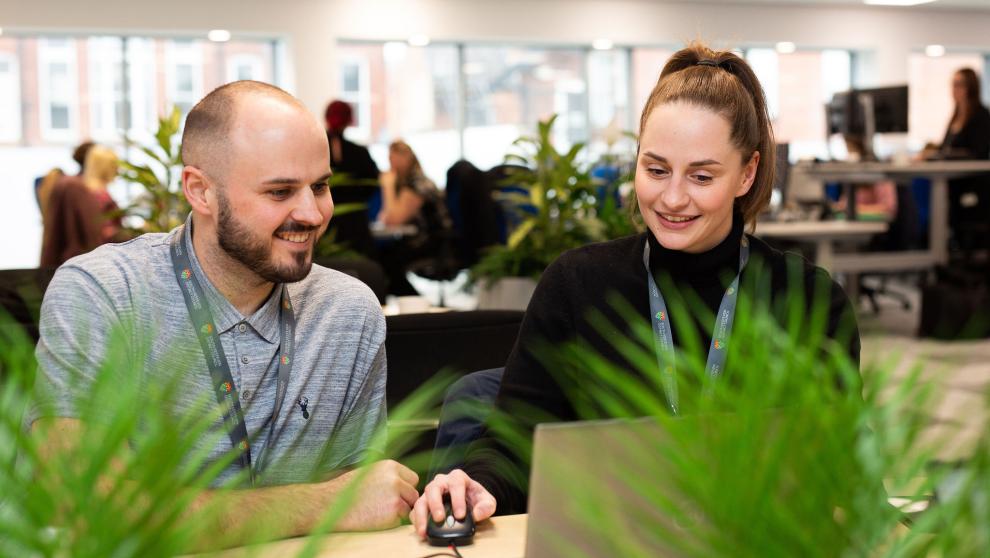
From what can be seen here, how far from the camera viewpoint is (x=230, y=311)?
1557 millimetres

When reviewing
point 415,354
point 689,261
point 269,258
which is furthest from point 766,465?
point 415,354

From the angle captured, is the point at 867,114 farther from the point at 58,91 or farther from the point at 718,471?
the point at 58,91

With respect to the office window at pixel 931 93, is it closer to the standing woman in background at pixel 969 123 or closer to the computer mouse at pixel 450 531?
the standing woman in background at pixel 969 123

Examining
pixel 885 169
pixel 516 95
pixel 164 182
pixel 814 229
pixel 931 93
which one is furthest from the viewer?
pixel 931 93

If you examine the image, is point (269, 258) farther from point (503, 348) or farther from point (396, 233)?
point (396, 233)

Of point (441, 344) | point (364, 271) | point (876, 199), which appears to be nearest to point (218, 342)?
point (441, 344)

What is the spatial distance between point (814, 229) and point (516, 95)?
6343 millimetres

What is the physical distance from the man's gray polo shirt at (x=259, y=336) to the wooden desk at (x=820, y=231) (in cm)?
501

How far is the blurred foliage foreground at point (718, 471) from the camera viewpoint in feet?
1.35

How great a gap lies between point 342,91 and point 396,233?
489 cm

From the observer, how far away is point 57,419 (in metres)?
0.48

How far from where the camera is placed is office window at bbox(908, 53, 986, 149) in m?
13.7

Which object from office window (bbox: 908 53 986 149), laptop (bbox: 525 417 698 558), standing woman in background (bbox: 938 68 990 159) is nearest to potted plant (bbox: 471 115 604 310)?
laptop (bbox: 525 417 698 558)

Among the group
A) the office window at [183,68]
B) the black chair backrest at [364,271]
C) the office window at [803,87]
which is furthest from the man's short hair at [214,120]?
the office window at [803,87]
